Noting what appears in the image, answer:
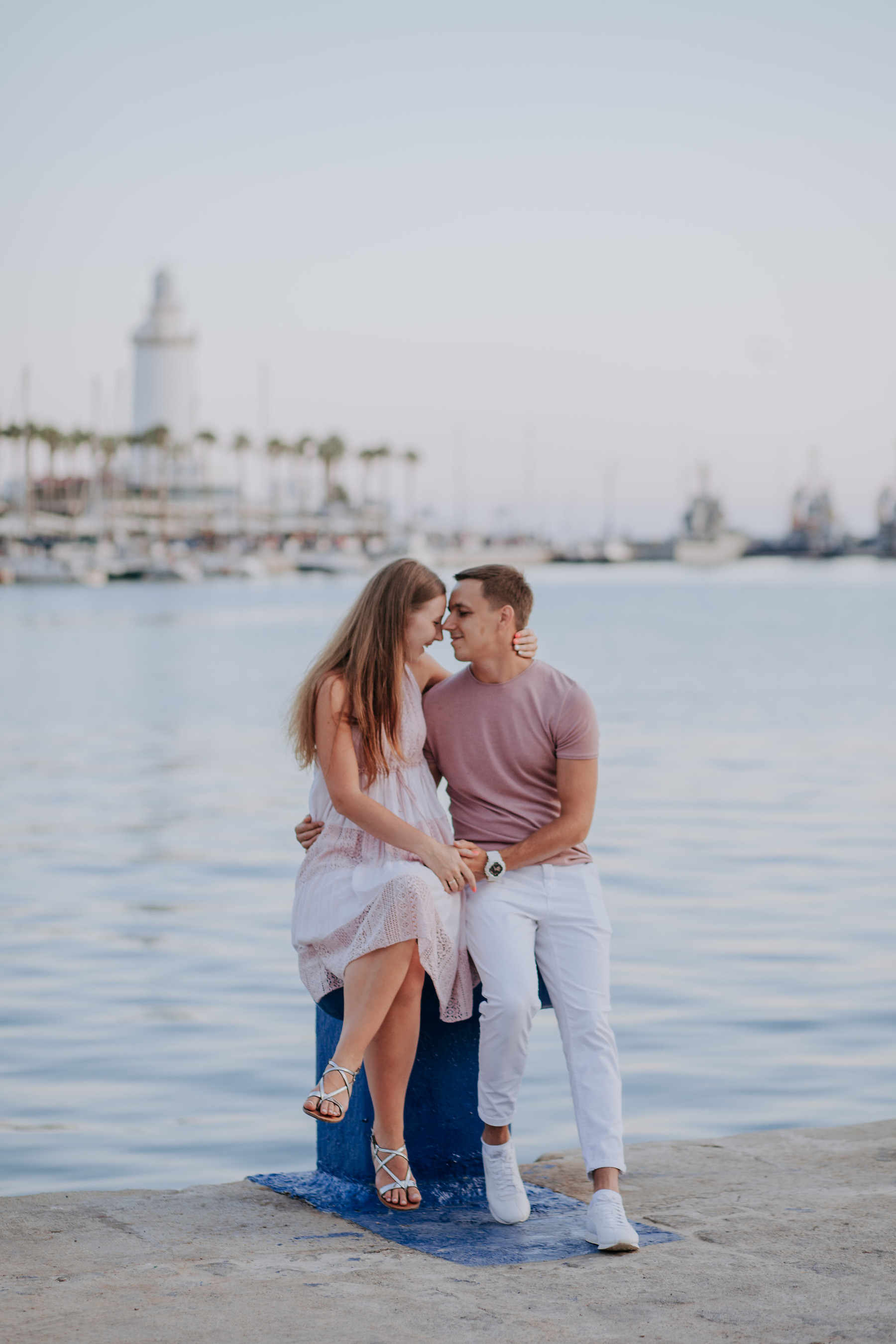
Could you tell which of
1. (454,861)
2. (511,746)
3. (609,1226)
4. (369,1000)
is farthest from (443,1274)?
(511,746)

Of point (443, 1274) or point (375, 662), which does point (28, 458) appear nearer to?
point (375, 662)

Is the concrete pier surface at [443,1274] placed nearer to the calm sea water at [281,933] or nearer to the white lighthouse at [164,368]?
the calm sea water at [281,933]

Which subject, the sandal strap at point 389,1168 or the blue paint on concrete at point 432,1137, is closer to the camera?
the sandal strap at point 389,1168

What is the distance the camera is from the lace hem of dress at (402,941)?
159 inches

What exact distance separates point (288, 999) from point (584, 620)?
199 feet

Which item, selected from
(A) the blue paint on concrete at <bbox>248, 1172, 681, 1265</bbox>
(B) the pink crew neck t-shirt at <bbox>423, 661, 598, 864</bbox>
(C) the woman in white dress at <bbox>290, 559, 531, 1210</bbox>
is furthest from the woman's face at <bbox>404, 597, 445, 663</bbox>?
(A) the blue paint on concrete at <bbox>248, 1172, 681, 1265</bbox>

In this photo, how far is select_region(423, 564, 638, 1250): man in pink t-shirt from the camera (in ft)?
13.3

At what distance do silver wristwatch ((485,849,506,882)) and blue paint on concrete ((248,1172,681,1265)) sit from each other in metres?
0.81

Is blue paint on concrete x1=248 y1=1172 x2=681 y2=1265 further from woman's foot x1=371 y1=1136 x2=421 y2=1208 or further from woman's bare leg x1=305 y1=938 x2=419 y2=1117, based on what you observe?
woman's bare leg x1=305 y1=938 x2=419 y2=1117

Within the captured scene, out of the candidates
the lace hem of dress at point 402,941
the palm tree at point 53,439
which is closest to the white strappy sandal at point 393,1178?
the lace hem of dress at point 402,941

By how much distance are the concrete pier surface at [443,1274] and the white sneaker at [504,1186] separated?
30 centimetres

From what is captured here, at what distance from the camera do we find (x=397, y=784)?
434 cm

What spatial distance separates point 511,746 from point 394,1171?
109 centimetres

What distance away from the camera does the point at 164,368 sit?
5576 inches
